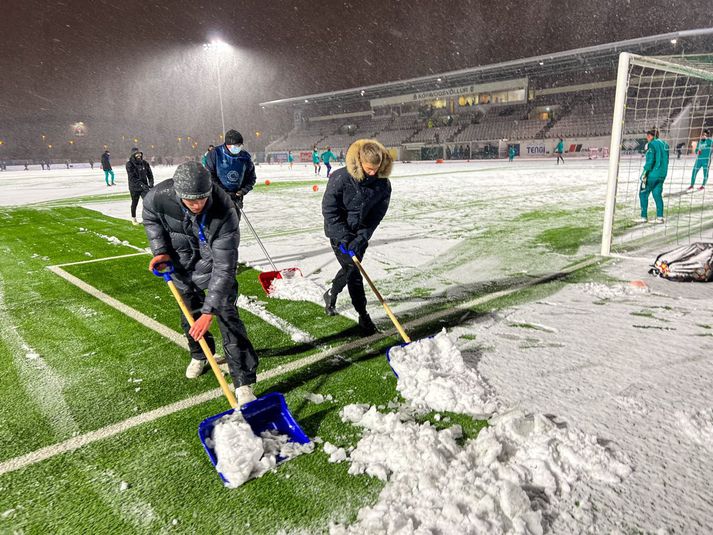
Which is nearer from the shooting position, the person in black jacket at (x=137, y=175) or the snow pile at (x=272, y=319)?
the snow pile at (x=272, y=319)

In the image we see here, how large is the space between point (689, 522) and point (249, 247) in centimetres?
709

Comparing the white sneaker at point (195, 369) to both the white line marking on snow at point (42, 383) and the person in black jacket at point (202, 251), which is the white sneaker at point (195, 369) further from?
the white line marking on snow at point (42, 383)

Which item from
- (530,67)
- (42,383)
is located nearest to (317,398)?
(42,383)

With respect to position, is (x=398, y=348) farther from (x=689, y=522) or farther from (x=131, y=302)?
(x=131, y=302)

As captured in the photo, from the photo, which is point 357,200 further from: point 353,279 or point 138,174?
point 138,174

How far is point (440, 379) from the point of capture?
3.08m

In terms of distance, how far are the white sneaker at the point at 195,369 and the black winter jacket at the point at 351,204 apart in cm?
153

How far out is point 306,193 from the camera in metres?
17.4

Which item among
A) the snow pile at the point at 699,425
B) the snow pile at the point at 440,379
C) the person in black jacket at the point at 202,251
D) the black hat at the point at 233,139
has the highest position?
the black hat at the point at 233,139

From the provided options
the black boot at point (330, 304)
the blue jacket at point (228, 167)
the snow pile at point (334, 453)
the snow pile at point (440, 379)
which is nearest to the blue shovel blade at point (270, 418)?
the snow pile at point (334, 453)

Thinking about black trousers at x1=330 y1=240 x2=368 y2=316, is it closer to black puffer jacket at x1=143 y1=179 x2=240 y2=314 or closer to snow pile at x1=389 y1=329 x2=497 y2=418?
snow pile at x1=389 y1=329 x2=497 y2=418

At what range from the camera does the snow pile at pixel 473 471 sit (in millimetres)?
1973

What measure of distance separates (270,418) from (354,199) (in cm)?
198

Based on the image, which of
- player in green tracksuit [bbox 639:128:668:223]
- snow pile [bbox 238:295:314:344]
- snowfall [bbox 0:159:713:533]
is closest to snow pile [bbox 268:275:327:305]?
snowfall [bbox 0:159:713:533]
